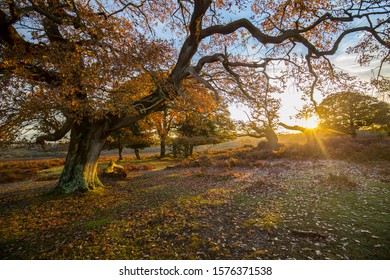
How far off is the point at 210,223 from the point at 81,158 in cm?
914

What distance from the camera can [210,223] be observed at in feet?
22.9

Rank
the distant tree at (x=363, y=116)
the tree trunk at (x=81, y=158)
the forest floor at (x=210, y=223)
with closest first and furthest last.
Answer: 1. the forest floor at (x=210, y=223)
2. the tree trunk at (x=81, y=158)
3. the distant tree at (x=363, y=116)

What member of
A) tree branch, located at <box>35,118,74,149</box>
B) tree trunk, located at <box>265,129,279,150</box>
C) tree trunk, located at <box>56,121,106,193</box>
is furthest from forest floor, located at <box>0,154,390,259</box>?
tree trunk, located at <box>265,129,279,150</box>

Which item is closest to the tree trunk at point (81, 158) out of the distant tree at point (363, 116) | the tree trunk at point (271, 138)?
the tree trunk at point (271, 138)

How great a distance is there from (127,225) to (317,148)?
2245 cm

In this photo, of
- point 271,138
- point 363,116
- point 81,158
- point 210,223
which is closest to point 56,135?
point 81,158

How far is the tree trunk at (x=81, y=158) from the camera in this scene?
11.9 metres

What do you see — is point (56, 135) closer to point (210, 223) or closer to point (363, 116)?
point (210, 223)

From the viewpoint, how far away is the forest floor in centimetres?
535

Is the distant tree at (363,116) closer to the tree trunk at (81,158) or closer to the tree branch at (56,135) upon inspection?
the tree trunk at (81,158)

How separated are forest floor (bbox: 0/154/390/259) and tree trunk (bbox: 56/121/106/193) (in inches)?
28.0

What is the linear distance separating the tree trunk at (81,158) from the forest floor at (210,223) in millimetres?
712
